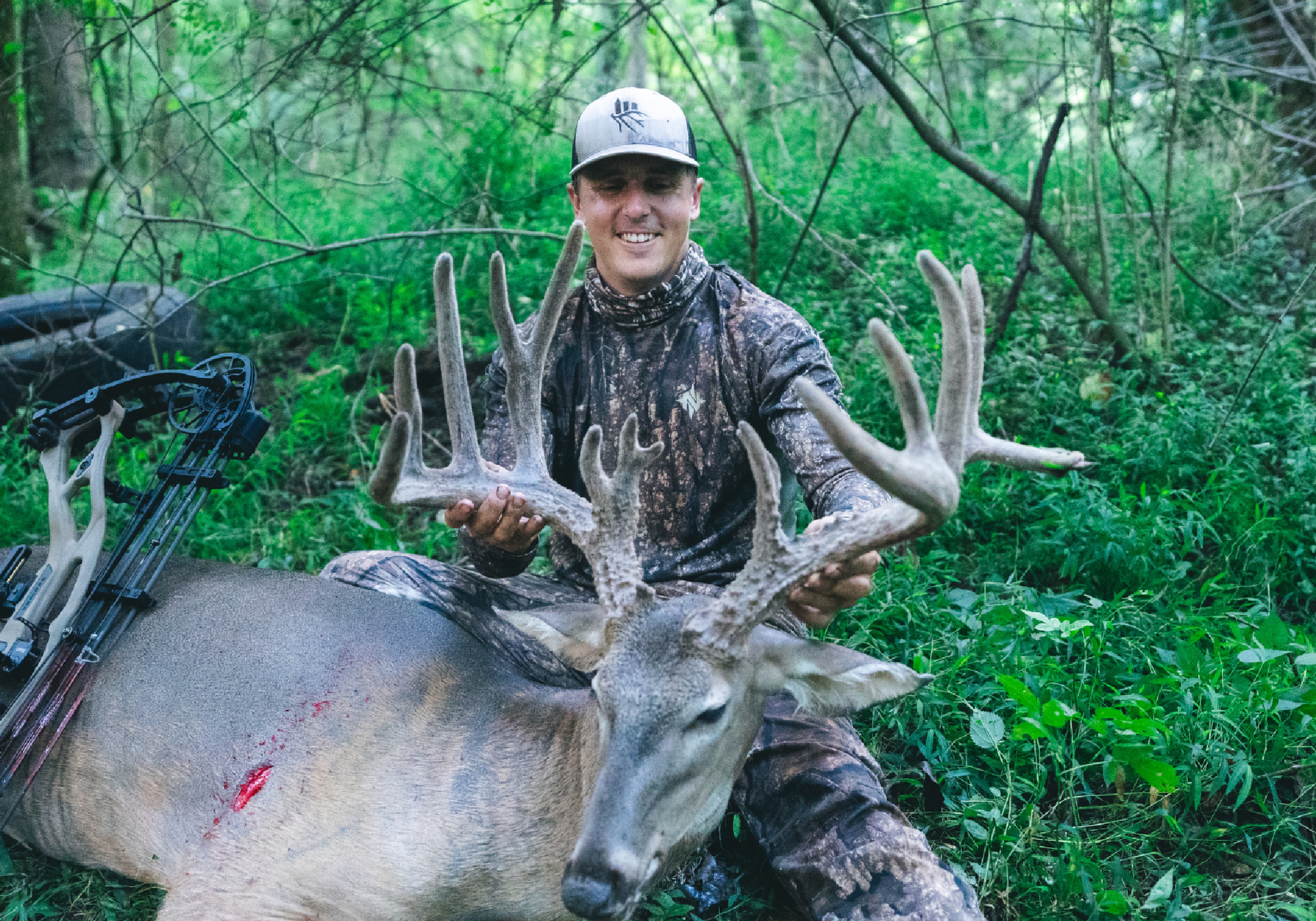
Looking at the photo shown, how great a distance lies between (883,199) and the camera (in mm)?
7148

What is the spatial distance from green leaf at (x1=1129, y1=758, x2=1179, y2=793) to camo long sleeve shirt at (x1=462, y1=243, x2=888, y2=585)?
4.41ft

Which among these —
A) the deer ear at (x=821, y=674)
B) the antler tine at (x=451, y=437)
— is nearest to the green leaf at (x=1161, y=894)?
the deer ear at (x=821, y=674)

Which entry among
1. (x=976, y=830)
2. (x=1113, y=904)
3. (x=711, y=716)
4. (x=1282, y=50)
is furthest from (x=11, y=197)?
(x=1282, y=50)

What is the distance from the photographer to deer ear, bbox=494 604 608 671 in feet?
9.44

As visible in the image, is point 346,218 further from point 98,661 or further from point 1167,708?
point 1167,708

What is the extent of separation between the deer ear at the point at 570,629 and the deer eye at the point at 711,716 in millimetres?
459

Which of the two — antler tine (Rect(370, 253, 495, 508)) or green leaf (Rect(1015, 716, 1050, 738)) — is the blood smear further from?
green leaf (Rect(1015, 716, 1050, 738))

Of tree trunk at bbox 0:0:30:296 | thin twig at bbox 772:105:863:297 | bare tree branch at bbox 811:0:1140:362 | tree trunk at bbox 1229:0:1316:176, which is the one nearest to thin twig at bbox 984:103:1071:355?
bare tree branch at bbox 811:0:1140:362

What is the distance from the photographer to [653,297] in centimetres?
368

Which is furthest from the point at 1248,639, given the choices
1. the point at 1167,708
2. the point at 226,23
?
the point at 226,23

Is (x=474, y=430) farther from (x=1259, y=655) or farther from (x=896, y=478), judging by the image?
(x=1259, y=655)

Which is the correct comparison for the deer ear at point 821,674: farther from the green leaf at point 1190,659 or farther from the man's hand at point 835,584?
the green leaf at point 1190,659

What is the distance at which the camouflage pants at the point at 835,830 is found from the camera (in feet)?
8.64

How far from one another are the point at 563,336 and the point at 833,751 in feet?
5.93
